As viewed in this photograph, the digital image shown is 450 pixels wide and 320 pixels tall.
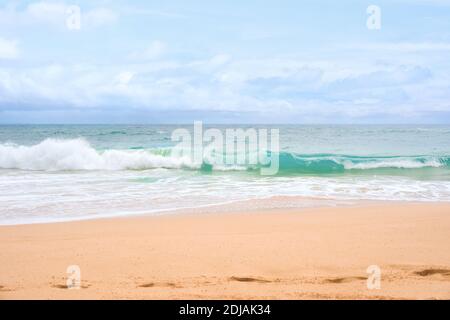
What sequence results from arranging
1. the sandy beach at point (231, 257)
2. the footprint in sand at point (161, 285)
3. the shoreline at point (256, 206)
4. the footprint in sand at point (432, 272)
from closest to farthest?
the sandy beach at point (231, 257), the footprint in sand at point (161, 285), the footprint in sand at point (432, 272), the shoreline at point (256, 206)

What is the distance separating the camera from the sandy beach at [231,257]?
4742 millimetres

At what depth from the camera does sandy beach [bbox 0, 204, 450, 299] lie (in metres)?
4.74

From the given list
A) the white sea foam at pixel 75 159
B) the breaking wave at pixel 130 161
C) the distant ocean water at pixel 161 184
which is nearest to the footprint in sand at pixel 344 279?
the distant ocean water at pixel 161 184

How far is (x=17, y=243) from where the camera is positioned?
22.6 ft

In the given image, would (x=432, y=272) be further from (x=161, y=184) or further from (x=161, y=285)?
(x=161, y=184)

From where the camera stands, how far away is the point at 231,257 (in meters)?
5.98

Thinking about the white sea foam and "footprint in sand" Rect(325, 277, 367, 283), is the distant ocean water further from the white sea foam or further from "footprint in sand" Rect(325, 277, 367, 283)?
"footprint in sand" Rect(325, 277, 367, 283)

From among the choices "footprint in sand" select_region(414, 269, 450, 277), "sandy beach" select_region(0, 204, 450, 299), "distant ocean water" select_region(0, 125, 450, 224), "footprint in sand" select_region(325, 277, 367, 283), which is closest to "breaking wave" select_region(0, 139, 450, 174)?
"distant ocean water" select_region(0, 125, 450, 224)

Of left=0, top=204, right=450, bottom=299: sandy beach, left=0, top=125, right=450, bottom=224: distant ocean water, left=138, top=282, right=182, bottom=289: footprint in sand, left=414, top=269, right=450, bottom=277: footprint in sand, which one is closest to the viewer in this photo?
left=0, top=204, right=450, bottom=299: sandy beach

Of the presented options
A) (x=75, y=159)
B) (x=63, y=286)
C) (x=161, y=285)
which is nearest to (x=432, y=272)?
(x=161, y=285)

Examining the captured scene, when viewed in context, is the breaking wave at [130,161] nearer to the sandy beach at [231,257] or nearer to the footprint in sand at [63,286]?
the sandy beach at [231,257]
